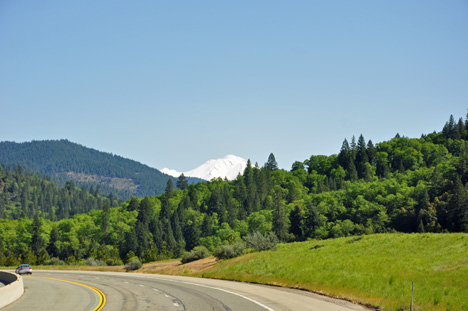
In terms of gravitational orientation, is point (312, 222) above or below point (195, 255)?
above

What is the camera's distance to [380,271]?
35.3 metres

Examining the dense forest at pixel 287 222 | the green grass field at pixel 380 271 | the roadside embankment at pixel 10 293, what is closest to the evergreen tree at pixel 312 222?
the dense forest at pixel 287 222

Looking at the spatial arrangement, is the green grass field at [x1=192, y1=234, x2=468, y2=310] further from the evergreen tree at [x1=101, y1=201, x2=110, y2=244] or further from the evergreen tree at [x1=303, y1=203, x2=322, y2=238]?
the evergreen tree at [x1=101, y1=201, x2=110, y2=244]

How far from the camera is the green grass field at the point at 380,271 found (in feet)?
83.4

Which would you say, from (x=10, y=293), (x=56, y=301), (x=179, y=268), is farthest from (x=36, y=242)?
(x=56, y=301)

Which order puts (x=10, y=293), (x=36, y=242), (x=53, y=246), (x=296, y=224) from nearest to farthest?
1. (x=10, y=293)
2. (x=296, y=224)
3. (x=36, y=242)
4. (x=53, y=246)

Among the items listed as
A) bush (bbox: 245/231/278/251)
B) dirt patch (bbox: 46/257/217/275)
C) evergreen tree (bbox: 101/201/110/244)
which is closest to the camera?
dirt patch (bbox: 46/257/217/275)

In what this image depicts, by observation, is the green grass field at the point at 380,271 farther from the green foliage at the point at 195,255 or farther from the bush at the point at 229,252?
the green foliage at the point at 195,255

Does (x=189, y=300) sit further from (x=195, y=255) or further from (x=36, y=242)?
(x=36, y=242)

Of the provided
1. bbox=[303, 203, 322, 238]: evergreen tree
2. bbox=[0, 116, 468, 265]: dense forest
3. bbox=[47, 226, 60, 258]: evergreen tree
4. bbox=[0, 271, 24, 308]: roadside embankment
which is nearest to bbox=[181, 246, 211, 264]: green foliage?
bbox=[0, 116, 468, 265]: dense forest

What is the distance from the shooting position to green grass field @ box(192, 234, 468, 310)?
2541 cm

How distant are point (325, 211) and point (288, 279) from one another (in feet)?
368

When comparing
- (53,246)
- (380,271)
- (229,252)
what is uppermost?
(229,252)

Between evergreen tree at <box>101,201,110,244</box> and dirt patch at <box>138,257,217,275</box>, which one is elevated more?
evergreen tree at <box>101,201,110,244</box>
